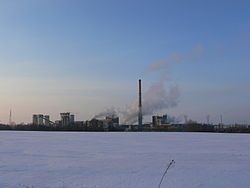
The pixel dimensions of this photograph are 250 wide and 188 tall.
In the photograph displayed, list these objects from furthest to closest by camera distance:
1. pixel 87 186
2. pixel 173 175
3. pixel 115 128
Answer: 1. pixel 115 128
2. pixel 173 175
3. pixel 87 186

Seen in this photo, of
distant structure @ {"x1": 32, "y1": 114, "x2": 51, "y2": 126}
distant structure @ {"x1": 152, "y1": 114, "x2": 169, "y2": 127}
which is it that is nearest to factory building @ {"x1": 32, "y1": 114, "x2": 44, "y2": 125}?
distant structure @ {"x1": 32, "y1": 114, "x2": 51, "y2": 126}

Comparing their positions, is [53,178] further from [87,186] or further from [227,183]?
[227,183]

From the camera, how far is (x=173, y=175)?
42.2ft

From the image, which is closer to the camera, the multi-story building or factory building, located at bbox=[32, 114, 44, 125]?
the multi-story building

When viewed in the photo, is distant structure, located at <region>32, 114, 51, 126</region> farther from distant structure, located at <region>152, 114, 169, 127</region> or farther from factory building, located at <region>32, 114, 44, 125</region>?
distant structure, located at <region>152, 114, 169, 127</region>

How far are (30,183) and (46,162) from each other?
211 inches

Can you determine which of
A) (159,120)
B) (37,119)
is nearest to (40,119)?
(37,119)

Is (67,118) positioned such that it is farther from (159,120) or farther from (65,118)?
(159,120)

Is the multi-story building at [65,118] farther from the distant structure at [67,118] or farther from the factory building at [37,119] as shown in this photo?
the factory building at [37,119]

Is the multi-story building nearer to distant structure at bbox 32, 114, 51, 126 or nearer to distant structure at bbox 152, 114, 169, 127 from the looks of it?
distant structure at bbox 32, 114, 51, 126

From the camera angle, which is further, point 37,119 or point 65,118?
point 37,119

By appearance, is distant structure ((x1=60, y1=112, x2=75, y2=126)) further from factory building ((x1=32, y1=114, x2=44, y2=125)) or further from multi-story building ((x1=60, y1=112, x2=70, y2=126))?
factory building ((x1=32, y1=114, x2=44, y2=125))

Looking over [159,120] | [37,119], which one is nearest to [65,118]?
[37,119]

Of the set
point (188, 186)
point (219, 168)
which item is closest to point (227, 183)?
point (188, 186)
